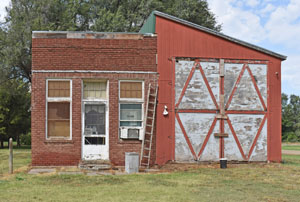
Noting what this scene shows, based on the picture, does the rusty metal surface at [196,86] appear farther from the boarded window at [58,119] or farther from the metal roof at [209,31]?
the boarded window at [58,119]

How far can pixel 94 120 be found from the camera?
15.2 metres

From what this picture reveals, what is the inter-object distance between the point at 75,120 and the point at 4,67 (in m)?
15.8

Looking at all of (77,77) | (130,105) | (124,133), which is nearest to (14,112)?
(77,77)

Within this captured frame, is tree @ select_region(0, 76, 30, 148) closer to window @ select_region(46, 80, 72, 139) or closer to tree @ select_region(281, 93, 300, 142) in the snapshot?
window @ select_region(46, 80, 72, 139)

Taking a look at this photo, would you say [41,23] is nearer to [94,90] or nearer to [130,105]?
[94,90]

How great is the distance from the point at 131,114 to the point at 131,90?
0.90 m

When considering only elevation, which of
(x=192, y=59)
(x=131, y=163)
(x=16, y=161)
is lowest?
(x=16, y=161)

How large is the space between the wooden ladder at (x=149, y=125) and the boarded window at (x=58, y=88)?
3.04 metres

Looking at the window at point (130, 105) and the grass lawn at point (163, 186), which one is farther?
the window at point (130, 105)

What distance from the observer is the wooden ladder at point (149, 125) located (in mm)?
15008

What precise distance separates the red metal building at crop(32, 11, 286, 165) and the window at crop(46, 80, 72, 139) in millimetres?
36

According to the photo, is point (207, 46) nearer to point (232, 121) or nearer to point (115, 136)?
point (232, 121)

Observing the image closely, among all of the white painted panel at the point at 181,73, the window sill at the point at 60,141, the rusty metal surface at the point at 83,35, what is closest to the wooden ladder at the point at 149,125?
the white painted panel at the point at 181,73

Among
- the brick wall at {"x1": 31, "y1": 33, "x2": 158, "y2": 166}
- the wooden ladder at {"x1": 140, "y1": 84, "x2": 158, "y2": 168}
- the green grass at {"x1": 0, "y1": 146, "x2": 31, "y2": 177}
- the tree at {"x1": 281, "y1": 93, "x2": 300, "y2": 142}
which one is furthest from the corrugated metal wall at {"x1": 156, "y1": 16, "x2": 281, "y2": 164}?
the tree at {"x1": 281, "y1": 93, "x2": 300, "y2": 142}
